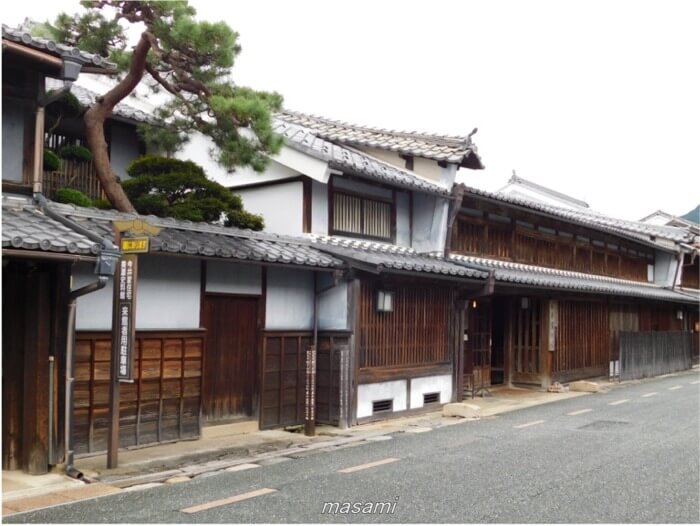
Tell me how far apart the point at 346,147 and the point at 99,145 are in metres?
8.01

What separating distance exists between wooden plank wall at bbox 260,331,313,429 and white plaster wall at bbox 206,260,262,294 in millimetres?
983

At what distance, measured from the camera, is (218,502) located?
8.02 meters

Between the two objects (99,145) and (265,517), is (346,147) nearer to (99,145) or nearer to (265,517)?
(99,145)

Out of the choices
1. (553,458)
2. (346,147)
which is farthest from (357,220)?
(553,458)

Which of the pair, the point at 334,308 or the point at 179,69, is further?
the point at 334,308

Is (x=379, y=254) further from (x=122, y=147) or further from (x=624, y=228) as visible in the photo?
(x=624, y=228)

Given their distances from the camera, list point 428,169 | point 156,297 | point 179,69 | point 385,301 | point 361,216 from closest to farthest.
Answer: point 156,297 < point 179,69 < point 385,301 < point 361,216 < point 428,169

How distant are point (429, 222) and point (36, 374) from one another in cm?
1084

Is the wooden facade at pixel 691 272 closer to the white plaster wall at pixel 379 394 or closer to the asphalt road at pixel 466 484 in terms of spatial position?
the asphalt road at pixel 466 484

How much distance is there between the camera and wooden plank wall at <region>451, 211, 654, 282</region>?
20.3 m

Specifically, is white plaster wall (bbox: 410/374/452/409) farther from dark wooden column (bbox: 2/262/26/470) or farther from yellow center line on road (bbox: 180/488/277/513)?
dark wooden column (bbox: 2/262/26/470)

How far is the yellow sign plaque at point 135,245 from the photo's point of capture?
9.52 meters

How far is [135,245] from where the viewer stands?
9.65 metres

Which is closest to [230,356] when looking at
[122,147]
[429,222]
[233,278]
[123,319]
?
[233,278]
